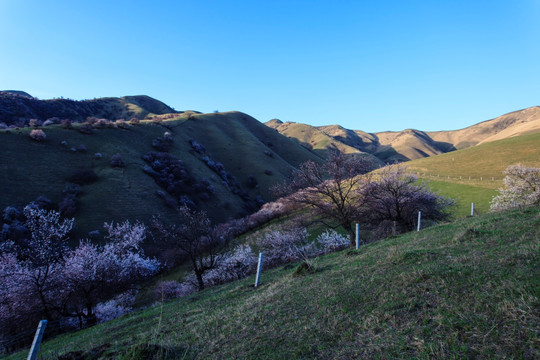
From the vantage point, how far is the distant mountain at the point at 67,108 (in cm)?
8494

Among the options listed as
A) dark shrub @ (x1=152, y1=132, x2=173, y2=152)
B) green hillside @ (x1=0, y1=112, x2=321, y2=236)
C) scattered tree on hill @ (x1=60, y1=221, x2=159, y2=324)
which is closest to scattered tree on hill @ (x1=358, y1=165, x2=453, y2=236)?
scattered tree on hill @ (x1=60, y1=221, x2=159, y2=324)

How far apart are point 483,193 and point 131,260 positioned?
50868 mm

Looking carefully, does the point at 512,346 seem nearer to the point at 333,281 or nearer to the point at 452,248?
the point at 333,281

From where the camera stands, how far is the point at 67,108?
112375mm

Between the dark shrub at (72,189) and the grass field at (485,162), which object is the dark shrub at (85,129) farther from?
the grass field at (485,162)

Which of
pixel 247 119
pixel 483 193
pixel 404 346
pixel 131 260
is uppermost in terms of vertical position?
pixel 247 119

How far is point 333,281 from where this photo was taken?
7578mm

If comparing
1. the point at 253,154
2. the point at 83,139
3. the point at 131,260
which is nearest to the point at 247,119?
the point at 253,154

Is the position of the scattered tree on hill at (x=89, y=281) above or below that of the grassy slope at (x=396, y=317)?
below

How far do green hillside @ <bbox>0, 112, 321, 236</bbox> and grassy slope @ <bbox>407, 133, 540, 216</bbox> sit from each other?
44522 millimetres

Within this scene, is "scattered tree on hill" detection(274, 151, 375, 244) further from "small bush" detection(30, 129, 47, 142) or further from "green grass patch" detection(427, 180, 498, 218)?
"small bush" detection(30, 129, 47, 142)

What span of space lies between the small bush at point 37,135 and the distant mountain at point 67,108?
94.1ft

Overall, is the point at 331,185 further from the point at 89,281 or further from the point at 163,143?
the point at 163,143

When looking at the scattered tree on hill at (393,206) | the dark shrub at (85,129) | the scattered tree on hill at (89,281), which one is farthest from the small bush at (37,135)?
the scattered tree on hill at (393,206)
